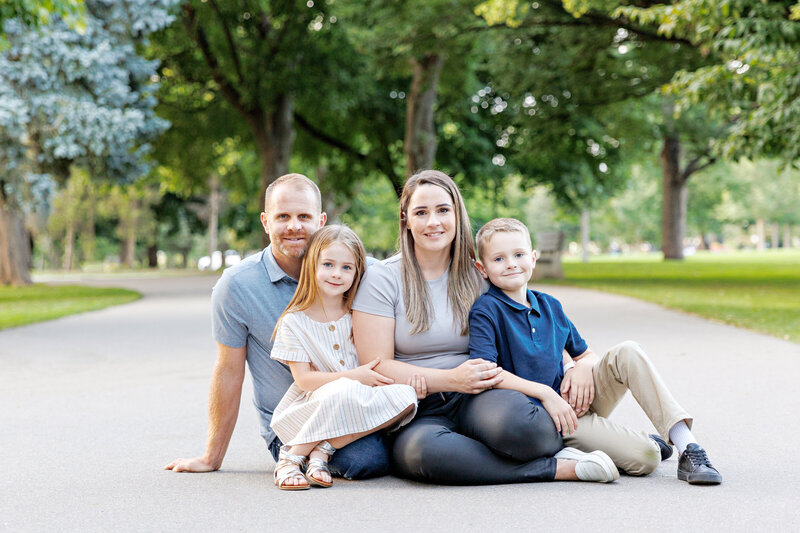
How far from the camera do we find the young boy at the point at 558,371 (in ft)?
13.7

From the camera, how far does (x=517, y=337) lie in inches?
166

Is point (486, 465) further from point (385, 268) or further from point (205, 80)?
point (205, 80)

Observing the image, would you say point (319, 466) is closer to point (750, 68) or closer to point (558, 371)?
point (558, 371)

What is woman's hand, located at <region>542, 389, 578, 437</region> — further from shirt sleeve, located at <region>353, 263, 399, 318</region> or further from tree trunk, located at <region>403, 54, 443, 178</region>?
tree trunk, located at <region>403, 54, 443, 178</region>

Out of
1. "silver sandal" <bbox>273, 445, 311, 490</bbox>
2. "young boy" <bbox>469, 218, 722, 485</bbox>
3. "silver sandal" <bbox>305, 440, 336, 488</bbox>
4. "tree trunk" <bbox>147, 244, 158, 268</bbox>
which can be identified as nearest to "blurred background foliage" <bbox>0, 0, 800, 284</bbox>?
"young boy" <bbox>469, 218, 722, 485</bbox>

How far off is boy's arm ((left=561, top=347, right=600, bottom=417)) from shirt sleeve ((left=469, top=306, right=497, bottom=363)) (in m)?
0.42

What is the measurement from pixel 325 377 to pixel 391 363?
302mm

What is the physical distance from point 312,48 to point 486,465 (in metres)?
21.1

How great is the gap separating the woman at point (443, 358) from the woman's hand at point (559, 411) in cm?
4

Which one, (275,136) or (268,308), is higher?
(275,136)

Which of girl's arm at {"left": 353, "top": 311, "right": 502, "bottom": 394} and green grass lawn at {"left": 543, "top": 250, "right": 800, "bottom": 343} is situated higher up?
girl's arm at {"left": 353, "top": 311, "right": 502, "bottom": 394}

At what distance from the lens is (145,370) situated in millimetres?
8641

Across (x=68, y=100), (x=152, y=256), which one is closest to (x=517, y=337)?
(x=68, y=100)

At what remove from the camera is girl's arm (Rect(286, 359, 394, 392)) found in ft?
13.7
